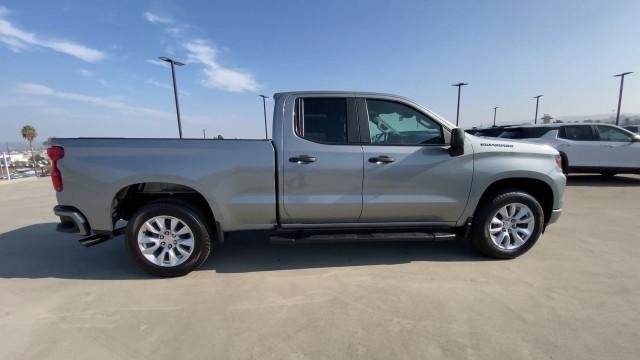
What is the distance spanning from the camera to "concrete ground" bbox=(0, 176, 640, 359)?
7.11 feet

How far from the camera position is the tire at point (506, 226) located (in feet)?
11.4

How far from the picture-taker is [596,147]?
330 inches

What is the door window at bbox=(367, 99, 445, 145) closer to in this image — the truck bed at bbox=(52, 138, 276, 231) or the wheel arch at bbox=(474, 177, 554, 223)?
the wheel arch at bbox=(474, 177, 554, 223)

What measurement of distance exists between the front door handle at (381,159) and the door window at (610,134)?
8.68 metres

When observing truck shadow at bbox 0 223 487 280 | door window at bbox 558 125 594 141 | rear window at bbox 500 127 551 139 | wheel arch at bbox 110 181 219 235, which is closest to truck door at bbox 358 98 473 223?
truck shadow at bbox 0 223 487 280

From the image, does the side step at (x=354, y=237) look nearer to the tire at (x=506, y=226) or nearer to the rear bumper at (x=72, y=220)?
the tire at (x=506, y=226)

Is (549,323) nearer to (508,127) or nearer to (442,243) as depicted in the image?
(442,243)

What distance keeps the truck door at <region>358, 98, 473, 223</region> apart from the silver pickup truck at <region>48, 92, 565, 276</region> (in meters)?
0.01

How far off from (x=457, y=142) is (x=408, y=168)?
1.82 ft

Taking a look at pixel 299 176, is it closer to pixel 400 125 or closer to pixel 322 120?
pixel 322 120

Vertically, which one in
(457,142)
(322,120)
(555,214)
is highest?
(322,120)

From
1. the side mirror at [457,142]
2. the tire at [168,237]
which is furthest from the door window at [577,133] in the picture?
the tire at [168,237]

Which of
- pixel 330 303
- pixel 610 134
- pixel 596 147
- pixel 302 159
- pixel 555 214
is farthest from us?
pixel 610 134

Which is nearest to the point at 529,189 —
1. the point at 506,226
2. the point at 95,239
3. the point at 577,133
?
the point at 506,226
